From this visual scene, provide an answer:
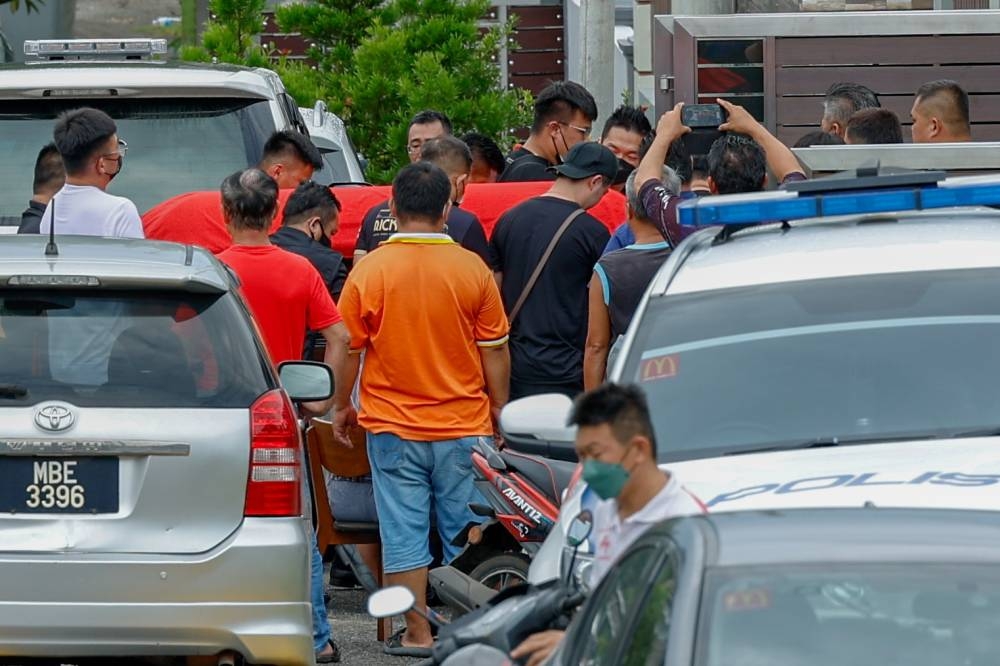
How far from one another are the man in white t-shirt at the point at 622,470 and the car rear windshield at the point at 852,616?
1023mm

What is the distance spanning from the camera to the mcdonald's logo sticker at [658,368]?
19.2 feet

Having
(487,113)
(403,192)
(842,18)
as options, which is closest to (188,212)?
(403,192)

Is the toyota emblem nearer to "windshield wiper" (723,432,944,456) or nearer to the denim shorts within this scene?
"windshield wiper" (723,432,944,456)

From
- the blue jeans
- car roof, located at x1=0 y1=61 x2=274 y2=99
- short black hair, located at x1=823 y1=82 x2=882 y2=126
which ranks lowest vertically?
the blue jeans

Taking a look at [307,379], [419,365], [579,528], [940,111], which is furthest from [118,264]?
[940,111]

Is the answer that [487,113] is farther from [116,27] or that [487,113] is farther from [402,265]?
[116,27]

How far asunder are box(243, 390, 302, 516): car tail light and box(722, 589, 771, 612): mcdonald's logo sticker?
274 centimetres

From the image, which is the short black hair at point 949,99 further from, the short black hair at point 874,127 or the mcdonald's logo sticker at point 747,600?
the mcdonald's logo sticker at point 747,600

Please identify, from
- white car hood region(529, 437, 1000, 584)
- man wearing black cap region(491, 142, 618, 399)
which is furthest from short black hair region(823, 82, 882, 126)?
white car hood region(529, 437, 1000, 584)

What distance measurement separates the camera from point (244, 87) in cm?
919

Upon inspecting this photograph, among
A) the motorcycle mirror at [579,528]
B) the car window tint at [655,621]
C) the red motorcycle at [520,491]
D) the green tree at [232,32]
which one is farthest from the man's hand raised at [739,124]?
the green tree at [232,32]

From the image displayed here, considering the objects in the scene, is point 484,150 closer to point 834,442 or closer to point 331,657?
point 331,657

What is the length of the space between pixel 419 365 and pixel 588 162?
4.05ft

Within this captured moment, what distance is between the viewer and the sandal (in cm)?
790
